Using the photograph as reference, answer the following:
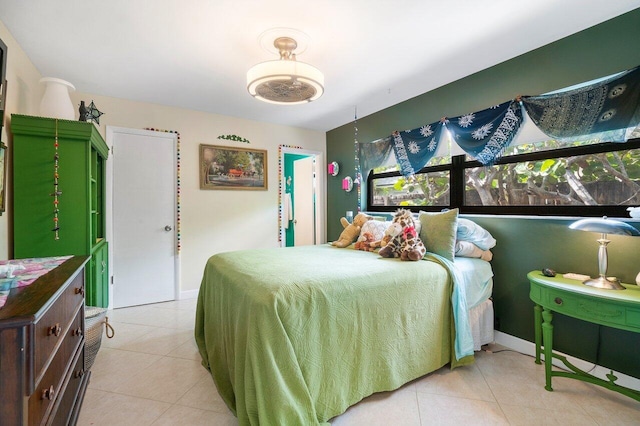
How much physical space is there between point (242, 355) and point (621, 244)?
2448mm

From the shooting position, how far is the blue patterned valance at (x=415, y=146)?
3.01 metres

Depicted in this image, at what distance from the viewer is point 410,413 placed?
165 cm

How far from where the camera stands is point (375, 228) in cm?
284

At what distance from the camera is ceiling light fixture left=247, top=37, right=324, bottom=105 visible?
189 centimetres

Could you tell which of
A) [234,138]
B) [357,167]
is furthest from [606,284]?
[234,138]

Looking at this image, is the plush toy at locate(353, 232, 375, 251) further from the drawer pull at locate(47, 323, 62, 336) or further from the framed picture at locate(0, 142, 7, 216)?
the framed picture at locate(0, 142, 7, 216)

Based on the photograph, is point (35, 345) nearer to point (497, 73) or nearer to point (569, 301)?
point (569, 301)

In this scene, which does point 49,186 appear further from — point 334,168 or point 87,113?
point 334,168

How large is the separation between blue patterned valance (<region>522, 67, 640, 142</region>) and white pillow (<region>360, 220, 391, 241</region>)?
4.79 ft

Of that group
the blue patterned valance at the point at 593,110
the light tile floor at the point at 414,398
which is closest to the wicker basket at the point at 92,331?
the light tile floor at the point at 414,398

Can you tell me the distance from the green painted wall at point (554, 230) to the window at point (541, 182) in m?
0.17

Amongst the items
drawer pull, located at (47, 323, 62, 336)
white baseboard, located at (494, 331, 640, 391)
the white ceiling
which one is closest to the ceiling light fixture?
the white ceiling

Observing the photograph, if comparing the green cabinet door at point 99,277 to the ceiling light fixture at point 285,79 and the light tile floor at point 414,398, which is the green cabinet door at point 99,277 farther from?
the ceiling light fixture at point 285,79

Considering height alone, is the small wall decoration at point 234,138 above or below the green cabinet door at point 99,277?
above
